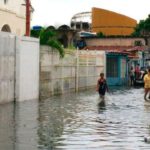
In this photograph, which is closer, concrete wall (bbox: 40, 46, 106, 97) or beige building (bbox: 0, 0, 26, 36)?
concrete wall (bbox: 40, 46, 106, 97)

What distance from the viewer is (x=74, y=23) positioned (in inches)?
3278

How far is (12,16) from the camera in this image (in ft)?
125

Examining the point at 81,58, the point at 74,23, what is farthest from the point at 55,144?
the point at 74,23

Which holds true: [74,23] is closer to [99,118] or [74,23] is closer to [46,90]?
[46,90]

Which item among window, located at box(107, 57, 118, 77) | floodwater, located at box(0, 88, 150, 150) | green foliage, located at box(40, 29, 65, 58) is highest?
green foliage, located at box(40, 29, 65, 58)

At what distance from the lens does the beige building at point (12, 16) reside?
36469 millimetres

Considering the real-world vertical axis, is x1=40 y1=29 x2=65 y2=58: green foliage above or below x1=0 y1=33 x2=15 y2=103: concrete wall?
above

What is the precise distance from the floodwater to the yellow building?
201 feet

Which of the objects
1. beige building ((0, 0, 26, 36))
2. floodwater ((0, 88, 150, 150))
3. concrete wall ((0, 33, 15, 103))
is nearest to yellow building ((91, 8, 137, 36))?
beige building ((0, 0, 26, 36))

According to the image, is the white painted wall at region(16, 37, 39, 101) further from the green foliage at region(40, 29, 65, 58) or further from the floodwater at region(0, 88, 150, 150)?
the green foliage at region(40, 29, 65, 58)

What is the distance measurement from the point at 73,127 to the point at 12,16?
23.1 meters

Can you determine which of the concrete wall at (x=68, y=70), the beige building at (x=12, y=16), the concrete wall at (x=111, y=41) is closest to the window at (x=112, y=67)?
the concrete wall at (x=68, y=70)

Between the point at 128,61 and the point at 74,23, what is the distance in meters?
31.3

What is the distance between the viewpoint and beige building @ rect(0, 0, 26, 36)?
120 ft
